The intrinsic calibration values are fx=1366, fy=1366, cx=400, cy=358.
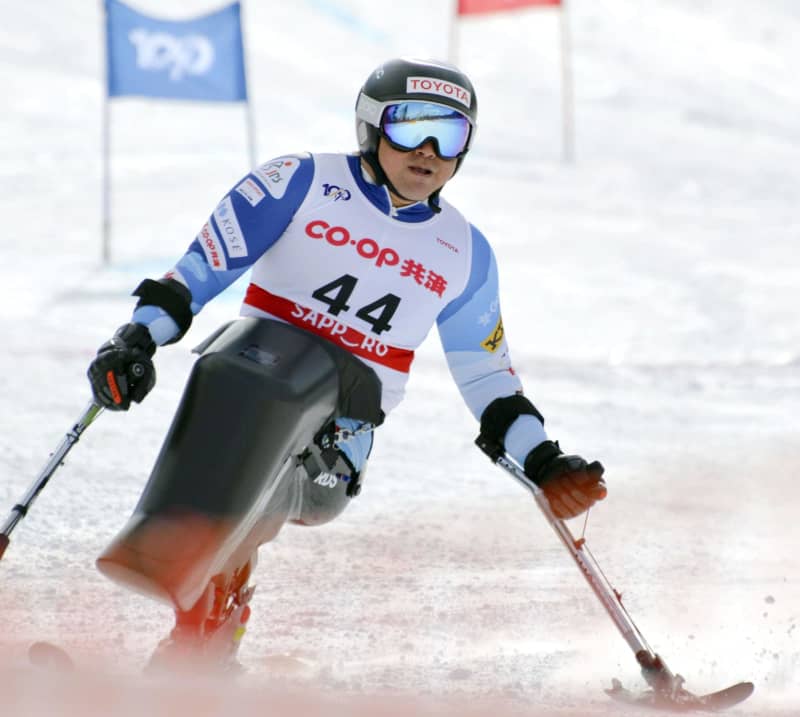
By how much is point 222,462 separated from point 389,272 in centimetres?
102

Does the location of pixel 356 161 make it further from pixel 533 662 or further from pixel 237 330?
pixel 533 662

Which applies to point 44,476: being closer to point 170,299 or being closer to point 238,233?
point 170,299

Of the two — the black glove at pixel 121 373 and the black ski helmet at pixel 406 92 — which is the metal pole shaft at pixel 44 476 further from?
the black ski helmet at pixel 406 92

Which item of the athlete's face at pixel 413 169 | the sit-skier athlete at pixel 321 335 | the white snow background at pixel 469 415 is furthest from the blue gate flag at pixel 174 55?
the athlete's face at pixel 413 169

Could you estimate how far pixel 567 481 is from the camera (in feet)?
14.4

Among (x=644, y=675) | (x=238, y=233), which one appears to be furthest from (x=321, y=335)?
(x=644, y=675)

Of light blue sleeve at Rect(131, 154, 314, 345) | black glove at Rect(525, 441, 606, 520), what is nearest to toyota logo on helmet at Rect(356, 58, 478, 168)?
light blue sleeve at Rect(131, 154, 314, 345)

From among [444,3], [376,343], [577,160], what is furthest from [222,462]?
[444,3]

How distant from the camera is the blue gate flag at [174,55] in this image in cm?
1292

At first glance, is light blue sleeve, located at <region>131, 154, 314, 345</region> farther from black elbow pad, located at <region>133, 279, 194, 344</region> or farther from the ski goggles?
the ski goggles

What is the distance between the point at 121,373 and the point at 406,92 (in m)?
1.35

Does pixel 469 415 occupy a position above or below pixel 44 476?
below

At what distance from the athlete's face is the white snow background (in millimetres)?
1645

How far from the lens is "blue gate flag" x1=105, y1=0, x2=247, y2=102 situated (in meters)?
12.9
